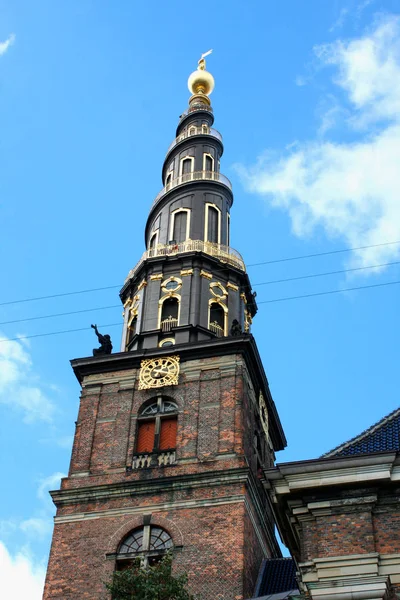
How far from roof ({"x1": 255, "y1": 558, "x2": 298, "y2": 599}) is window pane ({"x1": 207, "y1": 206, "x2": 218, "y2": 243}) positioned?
15.1 metres

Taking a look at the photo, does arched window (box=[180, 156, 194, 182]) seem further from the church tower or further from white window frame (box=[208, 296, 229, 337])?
white window frame (box=[208, 296, 229, 337])

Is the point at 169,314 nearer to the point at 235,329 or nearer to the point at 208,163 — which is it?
the point at 235,329

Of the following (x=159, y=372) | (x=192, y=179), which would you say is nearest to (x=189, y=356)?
(x=159, y=372)

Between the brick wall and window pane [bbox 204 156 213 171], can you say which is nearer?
the brick wall

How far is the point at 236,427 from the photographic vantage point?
3488 centimetres

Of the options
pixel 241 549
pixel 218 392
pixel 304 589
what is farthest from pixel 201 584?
pixel 304 589

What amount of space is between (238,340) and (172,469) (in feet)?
18.4

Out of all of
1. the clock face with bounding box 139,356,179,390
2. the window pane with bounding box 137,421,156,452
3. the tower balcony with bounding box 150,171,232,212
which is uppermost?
the tower balcony with bounding box 150,171,232,212

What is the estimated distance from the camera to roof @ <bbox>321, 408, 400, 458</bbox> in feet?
70.8

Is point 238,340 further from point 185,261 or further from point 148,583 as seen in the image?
point 148,583

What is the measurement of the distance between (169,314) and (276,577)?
1199 centimetres

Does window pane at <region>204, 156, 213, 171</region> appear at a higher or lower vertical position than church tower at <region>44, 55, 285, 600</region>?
A: higher

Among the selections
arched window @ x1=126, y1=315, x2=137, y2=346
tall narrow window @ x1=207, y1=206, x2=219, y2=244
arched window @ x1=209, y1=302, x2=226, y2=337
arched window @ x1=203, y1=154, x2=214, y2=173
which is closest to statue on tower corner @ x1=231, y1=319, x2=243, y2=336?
→ arched window @ x1=209, y1=302, x2=226, y2=337

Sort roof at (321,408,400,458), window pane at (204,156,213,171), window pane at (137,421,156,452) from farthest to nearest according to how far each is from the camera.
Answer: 1. window pane at (204,156,213,171)
2. window pane at (137,421,156,452)
3. roof at (321,408,400,458)
